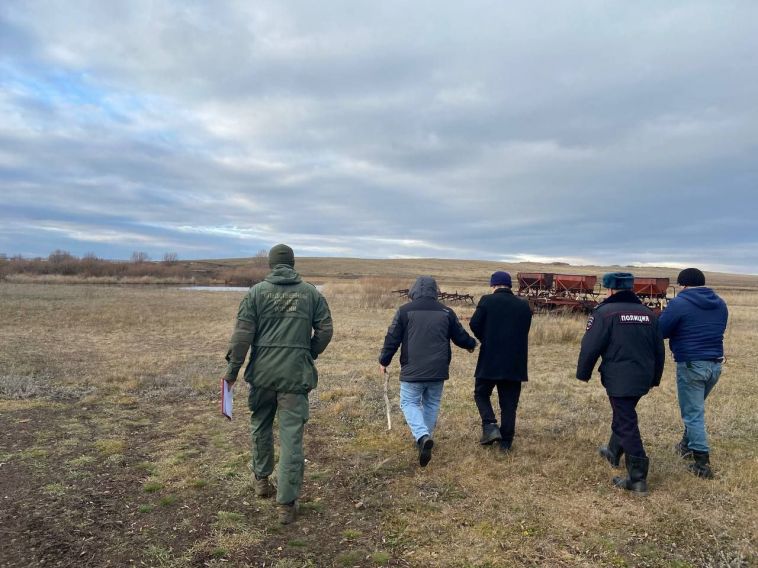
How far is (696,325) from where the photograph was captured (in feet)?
16.4

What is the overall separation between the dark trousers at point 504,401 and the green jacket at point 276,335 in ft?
6.96

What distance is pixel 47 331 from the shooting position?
54.7ft

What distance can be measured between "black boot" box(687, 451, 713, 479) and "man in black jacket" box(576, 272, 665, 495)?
2.57 ft

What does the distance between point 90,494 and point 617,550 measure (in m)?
4.39

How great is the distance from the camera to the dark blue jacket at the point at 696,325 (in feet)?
16.3

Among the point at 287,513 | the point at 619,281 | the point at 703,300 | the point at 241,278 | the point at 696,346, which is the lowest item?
the point at 287,513

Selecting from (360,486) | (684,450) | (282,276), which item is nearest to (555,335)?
(684,450)

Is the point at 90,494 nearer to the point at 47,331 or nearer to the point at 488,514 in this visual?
the point at 488,514

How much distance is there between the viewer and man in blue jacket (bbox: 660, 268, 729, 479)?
498 cm

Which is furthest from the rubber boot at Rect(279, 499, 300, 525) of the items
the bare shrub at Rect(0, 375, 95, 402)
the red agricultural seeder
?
the red agricultural seeder

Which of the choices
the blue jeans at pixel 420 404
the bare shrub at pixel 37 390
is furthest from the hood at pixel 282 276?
the bare shrub at pixel 37 390

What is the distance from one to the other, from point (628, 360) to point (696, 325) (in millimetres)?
915

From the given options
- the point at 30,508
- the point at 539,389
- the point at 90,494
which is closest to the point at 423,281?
the point at 90,494

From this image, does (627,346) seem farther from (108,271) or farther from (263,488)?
(108,271)
